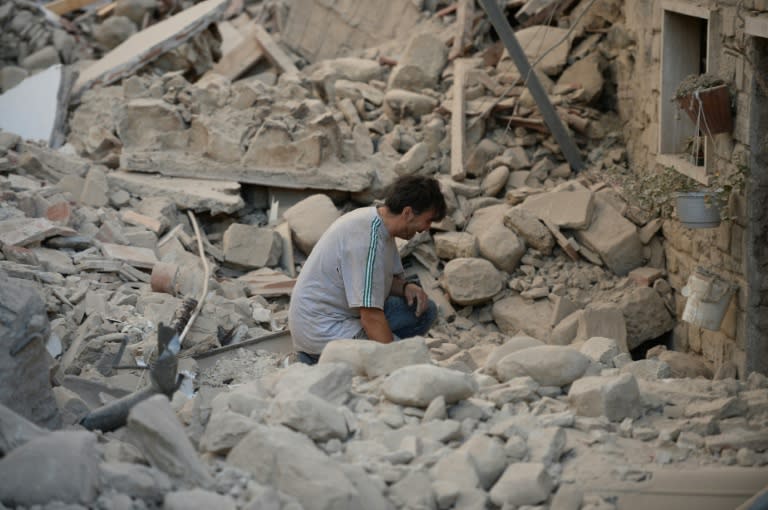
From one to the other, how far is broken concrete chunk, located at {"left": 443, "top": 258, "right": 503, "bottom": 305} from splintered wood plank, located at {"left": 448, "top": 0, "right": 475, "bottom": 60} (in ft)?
11.3

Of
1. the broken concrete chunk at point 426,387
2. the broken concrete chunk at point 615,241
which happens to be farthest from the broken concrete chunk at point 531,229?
the broken concrete chunk at point 426,387

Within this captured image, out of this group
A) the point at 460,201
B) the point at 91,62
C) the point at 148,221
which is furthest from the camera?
the point at 91,62

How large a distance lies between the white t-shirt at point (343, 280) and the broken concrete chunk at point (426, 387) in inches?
57.9

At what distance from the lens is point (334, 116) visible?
9422mm

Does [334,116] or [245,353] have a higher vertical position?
[334,116]

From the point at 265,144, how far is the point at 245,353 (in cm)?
307

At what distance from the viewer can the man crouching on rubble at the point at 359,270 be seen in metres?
5.36

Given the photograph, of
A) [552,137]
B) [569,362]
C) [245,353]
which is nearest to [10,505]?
[569,362]

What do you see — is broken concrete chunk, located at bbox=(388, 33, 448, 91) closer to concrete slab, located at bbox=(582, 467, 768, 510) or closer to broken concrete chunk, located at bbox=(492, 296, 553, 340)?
broken concrete chunk, located at bbox=(492, 296, 553, 340)

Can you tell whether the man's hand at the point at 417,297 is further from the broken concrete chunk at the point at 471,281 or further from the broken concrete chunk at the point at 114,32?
the broken concrete chunk at the point at 114,32

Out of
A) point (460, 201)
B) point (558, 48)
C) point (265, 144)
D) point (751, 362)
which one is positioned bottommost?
point (751, 362)

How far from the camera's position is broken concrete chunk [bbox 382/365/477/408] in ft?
12.6

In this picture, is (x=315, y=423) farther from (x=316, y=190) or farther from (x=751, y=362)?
(x=316, y=190)

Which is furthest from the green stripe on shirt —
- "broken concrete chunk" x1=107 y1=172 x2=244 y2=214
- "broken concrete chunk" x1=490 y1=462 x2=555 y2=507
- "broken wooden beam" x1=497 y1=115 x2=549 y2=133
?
"broken wooden beam" x1=497 y1=115 x2=549 y2=133
